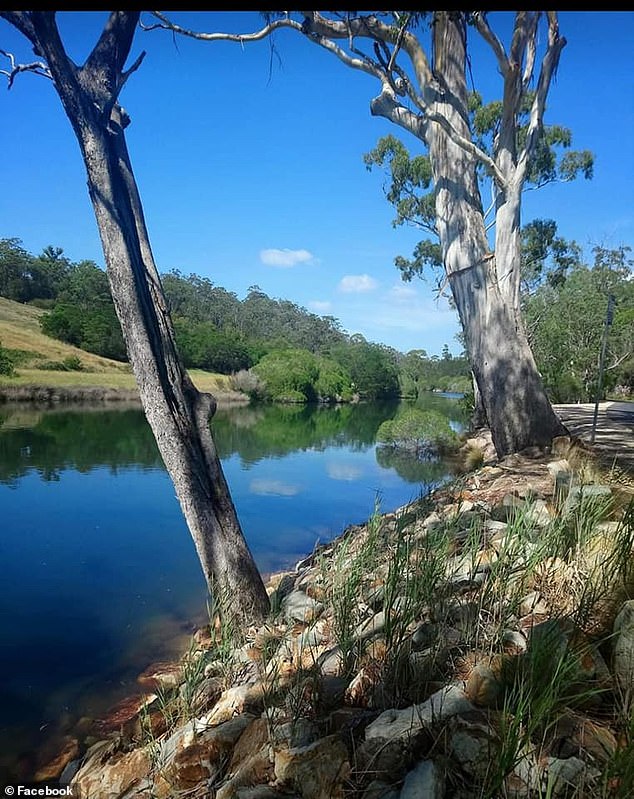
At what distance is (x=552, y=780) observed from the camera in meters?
0.96

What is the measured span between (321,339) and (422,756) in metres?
67.3

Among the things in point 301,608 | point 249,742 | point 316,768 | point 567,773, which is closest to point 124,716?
point 301,608

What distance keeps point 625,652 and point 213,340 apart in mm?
37000

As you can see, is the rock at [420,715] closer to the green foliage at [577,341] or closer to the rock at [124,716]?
the rock at [124,716]

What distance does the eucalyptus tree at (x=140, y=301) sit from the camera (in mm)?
2785

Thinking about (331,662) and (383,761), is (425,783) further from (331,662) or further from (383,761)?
(331,662)

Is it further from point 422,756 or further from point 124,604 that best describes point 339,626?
point 124,604

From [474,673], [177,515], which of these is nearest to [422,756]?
[474,673]

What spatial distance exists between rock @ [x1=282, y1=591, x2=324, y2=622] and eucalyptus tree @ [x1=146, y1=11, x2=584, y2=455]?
293cm

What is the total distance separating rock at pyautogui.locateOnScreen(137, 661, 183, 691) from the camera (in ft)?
9.39

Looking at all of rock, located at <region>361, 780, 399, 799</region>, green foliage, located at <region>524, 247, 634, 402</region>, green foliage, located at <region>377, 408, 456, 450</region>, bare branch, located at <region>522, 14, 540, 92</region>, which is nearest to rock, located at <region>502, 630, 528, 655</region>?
rock, located at <region>361, 780, 399, 799</region>

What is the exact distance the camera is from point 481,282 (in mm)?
5070

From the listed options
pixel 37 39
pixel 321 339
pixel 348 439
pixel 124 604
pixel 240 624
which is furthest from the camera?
pixel 321 339

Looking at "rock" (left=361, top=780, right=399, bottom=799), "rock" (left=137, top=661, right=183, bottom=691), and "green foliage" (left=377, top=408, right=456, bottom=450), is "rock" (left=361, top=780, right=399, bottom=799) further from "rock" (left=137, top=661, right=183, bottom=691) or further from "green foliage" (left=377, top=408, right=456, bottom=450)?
"green foliage" (left=377, top=408, right=456, bottom=450)
